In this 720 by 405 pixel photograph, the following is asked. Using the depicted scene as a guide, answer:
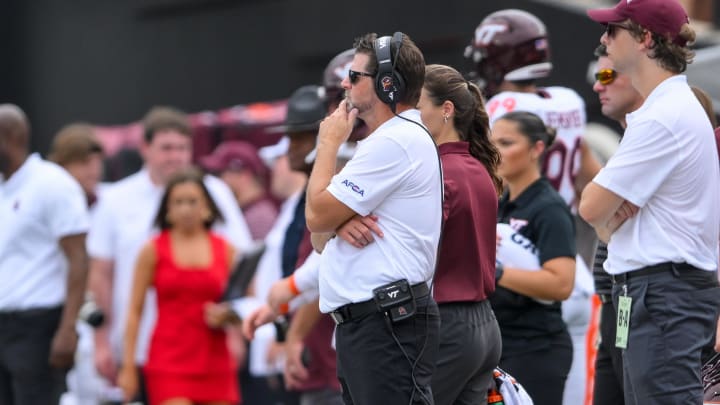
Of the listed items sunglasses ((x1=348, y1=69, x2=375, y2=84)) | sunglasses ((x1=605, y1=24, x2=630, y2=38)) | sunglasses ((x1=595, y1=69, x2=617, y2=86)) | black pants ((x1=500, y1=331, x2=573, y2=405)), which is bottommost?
black pants ((x1=500, y1=331, x2=573, y2=405))

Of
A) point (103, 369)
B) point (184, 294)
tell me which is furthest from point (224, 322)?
point (103, 369)

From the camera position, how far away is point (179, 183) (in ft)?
29.2

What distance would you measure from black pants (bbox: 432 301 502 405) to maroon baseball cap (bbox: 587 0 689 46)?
1.16m

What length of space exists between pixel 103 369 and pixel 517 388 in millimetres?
4182

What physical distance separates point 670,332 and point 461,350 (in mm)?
740

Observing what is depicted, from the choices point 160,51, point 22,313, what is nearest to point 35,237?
point 22,313

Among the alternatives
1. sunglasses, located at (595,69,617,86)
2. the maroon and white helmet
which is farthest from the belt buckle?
the maroon and white helmet

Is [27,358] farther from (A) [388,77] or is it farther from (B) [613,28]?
(B) [613,28]

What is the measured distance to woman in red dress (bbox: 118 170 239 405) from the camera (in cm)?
872

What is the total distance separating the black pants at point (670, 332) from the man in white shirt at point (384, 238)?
702 millimetres

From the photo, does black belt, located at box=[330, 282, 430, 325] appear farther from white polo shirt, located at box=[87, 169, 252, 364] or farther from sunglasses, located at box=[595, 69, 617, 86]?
white polo shirt, located at box=[87, 169, 252, 364]

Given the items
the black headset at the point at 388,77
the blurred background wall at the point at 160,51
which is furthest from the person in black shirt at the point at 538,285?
the blurred background wall at the point at 160,51

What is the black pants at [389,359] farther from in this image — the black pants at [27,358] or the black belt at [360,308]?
the black pants at [27,358]

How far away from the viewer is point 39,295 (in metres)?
8.19
